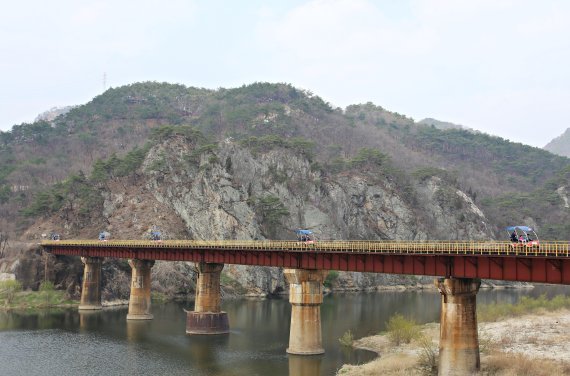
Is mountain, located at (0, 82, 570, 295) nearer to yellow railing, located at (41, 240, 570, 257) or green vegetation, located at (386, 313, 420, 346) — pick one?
yellow railing, located at (41, 240, 570, 257)

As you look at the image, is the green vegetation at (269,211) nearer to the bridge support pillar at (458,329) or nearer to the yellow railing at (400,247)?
the yellow railing at (400,247)

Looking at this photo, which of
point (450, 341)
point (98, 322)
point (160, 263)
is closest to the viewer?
point (450, 341)

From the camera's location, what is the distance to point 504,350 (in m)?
55.1

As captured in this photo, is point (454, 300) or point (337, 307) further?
point (337, 307)

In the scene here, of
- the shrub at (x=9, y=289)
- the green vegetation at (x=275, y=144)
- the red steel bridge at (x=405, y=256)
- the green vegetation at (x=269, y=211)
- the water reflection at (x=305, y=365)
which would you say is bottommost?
the water reflection at (x=305, y=365)

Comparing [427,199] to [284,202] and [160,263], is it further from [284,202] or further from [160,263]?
[160,263]

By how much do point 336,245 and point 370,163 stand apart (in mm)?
131146

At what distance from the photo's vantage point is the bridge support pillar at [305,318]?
199 ft

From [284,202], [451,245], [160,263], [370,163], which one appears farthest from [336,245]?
[370,163]

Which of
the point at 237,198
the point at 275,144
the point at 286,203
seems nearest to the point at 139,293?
the point at 237,198

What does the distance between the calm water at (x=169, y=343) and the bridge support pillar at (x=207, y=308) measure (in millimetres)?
2313

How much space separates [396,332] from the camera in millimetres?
65250

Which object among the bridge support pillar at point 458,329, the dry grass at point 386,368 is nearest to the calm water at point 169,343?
the dry grass at point 386,368

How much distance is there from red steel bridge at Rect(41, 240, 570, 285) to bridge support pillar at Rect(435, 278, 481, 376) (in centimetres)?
151
